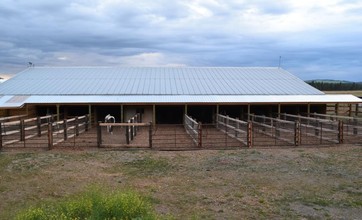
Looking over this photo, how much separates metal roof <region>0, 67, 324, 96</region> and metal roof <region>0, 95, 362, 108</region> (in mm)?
1429

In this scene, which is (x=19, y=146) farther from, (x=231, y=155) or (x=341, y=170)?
(x=341, y=170)

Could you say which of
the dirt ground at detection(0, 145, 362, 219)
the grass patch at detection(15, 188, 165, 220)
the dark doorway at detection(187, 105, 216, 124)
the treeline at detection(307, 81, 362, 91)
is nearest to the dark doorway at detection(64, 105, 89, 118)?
the dark doorway at detection(187, 105, 216, 124)

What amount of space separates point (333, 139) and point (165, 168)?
9.13 meters

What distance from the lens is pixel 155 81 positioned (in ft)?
108

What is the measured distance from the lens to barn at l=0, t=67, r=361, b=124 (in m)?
26.8

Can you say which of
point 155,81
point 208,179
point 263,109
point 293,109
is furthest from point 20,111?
point 208,179

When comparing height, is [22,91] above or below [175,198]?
above

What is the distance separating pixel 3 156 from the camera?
45.0 feet

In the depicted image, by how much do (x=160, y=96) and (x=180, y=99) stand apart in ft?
6.73

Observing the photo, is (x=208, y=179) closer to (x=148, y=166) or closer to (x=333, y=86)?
(x=148, y=166)

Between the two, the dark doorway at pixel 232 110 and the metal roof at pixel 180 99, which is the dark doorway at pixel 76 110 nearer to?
the metal roof at pixel 180 99

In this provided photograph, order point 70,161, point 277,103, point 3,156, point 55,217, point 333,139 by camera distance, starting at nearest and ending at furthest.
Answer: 1. point 55,217
2. point 70,161
3. point 3,156
4. point 333,139
5. point 277,103

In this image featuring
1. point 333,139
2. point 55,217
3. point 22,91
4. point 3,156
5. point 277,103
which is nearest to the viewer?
point 55,217

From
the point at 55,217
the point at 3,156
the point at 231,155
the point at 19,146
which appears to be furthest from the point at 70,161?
the point at 55,217
